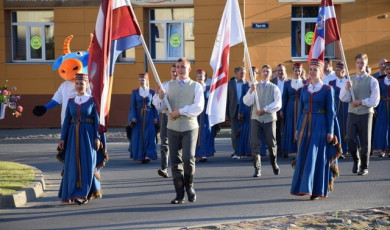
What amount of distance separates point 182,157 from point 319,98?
2116 millimetres

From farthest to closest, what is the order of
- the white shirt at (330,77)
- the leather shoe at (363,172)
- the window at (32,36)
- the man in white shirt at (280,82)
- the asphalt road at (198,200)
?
the window at (32,36) → the white shirt at (330,77) → the man in white shirt at (280,82) → the leather shoe at (363,172) → the asphalt road at (198,200)

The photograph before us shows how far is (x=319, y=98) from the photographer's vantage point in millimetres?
11711

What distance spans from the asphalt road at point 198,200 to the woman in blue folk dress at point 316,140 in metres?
0.25

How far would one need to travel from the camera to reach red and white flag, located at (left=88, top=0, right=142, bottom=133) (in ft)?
35.7

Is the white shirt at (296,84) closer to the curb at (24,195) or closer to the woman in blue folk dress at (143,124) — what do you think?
the woman in blue folk dress at (143,124)

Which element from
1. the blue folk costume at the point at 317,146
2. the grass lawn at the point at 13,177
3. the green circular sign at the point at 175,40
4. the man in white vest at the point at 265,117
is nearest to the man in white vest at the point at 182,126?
the blue folk costume at the point at 317,146

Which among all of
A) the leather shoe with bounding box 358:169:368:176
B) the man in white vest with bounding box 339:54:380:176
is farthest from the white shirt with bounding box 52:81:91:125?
the leather shoe with bounding box 358:169:368:176

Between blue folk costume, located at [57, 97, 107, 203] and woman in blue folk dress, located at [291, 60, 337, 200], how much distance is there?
2770mm

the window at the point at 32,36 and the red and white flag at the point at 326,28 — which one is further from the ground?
the window at the point at 32,36

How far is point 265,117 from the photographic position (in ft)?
47.4

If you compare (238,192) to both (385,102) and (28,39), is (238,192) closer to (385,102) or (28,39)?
(385,102)

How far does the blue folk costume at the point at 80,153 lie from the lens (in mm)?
11391

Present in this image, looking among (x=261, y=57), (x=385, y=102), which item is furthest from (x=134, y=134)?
(x=261, y=57)

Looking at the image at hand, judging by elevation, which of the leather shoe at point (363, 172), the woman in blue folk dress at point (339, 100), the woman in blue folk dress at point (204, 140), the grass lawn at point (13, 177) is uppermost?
the woman in blue folk dress at point (339, 100)
